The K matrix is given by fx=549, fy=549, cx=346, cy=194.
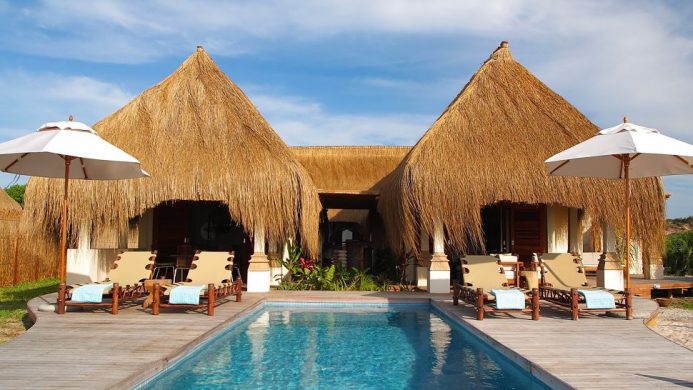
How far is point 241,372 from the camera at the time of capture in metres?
4.94

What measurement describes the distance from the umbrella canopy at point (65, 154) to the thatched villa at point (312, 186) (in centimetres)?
183

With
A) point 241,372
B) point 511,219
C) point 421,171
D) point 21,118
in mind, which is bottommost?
point 241,372

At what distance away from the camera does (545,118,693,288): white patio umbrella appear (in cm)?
623

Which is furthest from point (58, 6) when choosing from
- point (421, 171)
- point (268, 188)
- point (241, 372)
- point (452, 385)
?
point (452, 385)

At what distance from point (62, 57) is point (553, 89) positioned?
10001 millimetres

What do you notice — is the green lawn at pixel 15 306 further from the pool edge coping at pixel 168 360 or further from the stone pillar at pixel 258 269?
the stone pillar at pixel 258 269

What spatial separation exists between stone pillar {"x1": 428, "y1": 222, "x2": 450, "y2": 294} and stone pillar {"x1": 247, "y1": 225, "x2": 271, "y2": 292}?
299 centimetres

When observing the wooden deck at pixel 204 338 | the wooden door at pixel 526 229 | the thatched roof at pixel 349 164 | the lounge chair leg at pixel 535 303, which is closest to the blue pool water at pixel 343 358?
the wooden deck at pixel 204 338

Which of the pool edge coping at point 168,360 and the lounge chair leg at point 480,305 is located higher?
the lounge chair leg at point 480,305

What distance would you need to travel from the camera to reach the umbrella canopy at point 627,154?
6.23 m

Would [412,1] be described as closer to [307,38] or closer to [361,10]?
[361,10]

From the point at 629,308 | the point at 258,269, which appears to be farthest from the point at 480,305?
the point at 258,269


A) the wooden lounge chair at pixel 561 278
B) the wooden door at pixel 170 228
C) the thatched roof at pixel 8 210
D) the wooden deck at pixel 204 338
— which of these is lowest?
the wooden deck at pixel 204 338

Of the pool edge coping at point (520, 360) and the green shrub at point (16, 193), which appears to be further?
the green shrub at point (16, 193)
